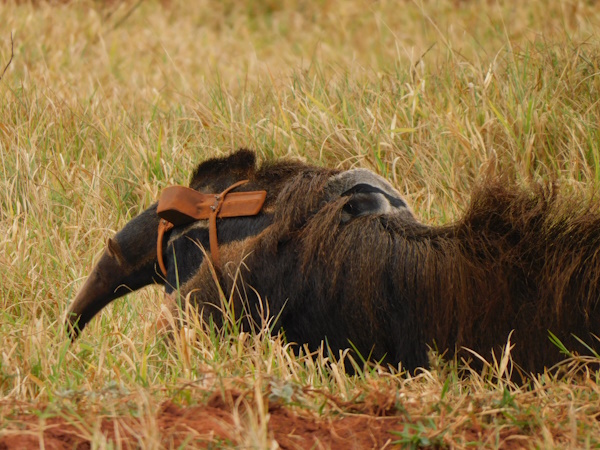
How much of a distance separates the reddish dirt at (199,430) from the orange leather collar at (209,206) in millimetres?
1146

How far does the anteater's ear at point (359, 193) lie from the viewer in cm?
367

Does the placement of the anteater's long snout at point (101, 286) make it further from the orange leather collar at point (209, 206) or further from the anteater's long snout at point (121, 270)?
the orange leather collar at point (209, 206)

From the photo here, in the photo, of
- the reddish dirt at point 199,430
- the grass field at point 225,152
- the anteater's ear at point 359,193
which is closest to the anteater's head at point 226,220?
the anteater's ear at point 359,193

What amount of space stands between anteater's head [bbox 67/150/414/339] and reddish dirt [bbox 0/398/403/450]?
0.94m

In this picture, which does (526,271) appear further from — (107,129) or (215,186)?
(107,129)

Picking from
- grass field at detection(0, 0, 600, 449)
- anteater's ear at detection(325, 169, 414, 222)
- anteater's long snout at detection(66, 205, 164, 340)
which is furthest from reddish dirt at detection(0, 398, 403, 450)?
anteater's long snout at detection(66, 205, 164, 340)

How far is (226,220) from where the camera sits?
3.77 meters

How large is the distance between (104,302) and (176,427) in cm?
173

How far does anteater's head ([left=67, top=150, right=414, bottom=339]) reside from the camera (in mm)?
3646

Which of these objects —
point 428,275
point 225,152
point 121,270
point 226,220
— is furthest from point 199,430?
point 225,152

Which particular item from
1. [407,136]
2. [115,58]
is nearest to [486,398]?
[407,136]

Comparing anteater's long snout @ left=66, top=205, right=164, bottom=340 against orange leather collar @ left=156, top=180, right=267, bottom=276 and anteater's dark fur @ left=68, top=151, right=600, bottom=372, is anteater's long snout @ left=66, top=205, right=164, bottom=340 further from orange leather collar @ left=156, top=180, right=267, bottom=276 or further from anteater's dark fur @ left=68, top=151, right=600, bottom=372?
anteater's dark fur @ left=68, top=151, right=600, bottom=372

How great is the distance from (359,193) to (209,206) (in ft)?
1.95

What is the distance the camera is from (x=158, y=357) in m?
3.64
